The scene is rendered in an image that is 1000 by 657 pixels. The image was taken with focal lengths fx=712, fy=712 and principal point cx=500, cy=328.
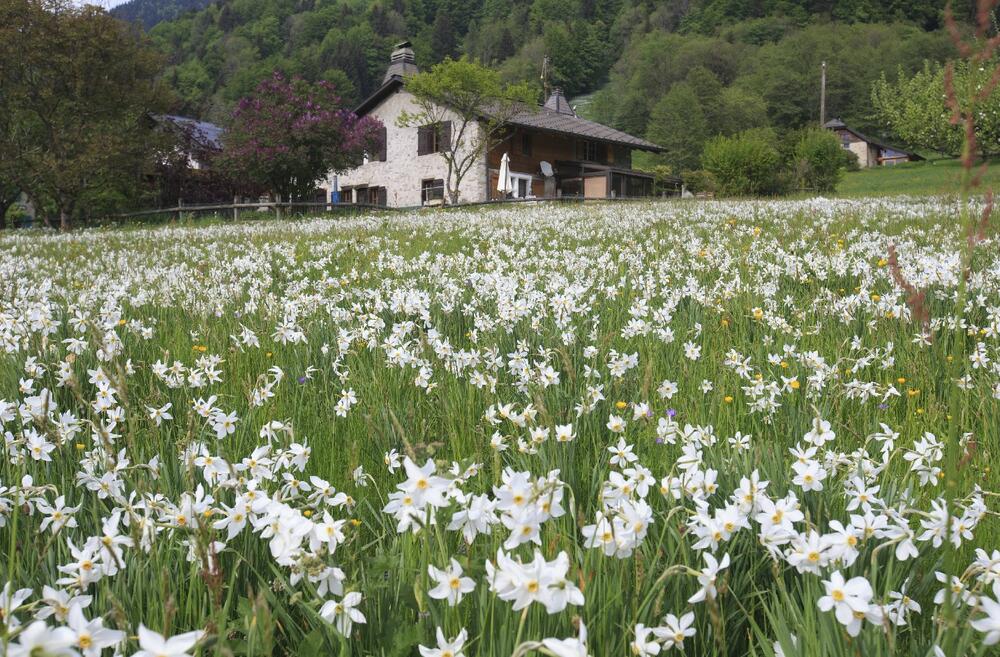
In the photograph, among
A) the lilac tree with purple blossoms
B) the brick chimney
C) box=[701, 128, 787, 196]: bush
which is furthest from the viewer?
the brick chimney

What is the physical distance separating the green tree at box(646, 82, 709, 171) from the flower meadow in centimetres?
7436

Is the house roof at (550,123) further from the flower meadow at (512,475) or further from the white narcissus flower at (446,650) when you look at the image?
the white narcissus flower at (446,650)

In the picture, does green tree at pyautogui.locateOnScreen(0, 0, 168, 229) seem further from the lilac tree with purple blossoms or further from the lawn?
the lawn

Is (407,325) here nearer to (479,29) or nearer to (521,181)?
(521,181)

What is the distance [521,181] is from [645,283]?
47857mm

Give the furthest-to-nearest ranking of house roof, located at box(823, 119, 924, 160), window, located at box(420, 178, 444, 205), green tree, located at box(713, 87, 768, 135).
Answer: house roof, located at box(823, 119, 924, 160), green tree, located at box(713, 87, 768, 135), window, located at box(420, 178, 444, 205)

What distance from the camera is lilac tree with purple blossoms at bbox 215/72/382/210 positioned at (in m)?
36.5

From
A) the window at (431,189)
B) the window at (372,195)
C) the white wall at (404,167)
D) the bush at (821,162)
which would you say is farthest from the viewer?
the window at (372,195)

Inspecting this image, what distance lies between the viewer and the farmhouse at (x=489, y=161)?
167 feet

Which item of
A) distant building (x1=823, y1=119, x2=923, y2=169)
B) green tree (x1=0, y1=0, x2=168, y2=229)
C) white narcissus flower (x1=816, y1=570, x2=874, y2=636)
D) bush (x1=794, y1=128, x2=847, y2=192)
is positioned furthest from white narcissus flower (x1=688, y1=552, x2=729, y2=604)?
distant building (x1=823, y1=119, x2=923, y2=169)

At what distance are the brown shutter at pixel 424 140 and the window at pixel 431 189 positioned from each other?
2.17 m

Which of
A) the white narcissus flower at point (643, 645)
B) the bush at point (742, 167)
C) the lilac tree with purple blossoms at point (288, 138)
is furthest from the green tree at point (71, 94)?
the white narcissus flower at point (643, 645)

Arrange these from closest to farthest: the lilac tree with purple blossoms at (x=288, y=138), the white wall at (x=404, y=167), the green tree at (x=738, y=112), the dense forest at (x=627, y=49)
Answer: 1. the lilac tree with purple blossoms at (x=288, y=138)
2. the white wall at (x=404, y=167)
3. the green tree at (x=738, y=112)
4. the dense forest at (x=627, y=49)

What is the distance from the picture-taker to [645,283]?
19.5 ft
